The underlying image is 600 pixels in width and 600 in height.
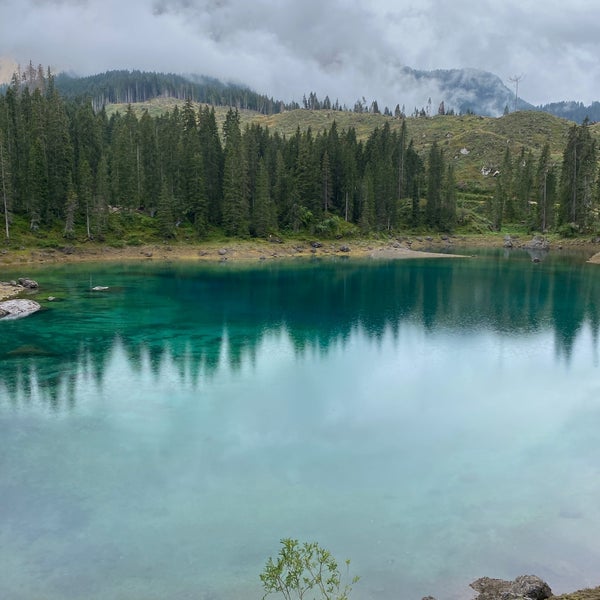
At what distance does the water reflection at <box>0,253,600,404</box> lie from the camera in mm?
41281

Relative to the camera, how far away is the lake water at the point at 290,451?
17.4 meters

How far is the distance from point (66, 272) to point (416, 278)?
181 ft

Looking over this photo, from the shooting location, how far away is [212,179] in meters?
122

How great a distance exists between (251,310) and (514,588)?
1847 inches

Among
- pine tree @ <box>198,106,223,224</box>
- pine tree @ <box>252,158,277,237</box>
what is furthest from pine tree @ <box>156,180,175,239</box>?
pine tree @ <box>252,158,277,237</box>

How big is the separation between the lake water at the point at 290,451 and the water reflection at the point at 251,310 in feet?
1.42

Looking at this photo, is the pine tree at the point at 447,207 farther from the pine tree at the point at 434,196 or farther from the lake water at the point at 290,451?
the lake water at the point at 290,451

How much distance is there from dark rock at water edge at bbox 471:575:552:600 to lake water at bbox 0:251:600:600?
61cm

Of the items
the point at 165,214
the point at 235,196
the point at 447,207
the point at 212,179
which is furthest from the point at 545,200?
the point at 165,214

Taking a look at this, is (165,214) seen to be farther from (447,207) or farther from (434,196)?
(447,207)

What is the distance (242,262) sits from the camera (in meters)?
105

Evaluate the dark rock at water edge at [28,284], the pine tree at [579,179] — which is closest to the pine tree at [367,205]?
the pine tree at [579,179]

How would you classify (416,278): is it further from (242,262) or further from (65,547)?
(65,547)

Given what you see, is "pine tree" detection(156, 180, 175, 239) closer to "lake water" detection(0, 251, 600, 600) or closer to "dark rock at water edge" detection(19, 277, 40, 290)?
"dark rock at water edge" detection(19, 277, 40, 290)
